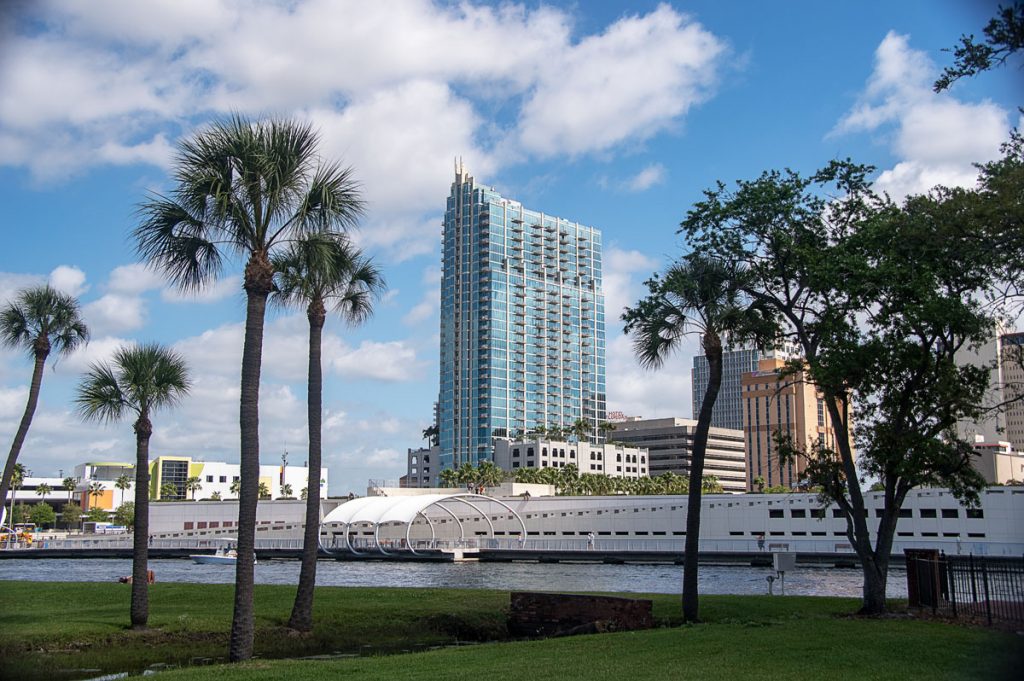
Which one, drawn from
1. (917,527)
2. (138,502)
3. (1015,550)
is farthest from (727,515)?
(138,502)

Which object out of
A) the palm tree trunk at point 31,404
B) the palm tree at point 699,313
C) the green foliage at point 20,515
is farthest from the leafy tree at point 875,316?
the green foliage at point 20,515

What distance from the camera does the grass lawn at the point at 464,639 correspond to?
16703mm

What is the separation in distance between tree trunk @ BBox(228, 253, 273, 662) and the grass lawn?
0.87 metres

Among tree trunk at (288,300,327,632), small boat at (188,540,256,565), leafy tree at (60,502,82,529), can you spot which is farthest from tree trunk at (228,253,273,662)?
leafy tree at (60,502,82,529)

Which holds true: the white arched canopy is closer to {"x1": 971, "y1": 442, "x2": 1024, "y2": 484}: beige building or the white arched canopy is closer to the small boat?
the small boat

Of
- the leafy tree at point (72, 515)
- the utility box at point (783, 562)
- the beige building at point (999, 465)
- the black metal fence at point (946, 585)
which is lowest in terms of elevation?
the leafy tree at point (72, 515)

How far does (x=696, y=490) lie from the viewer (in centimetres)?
2877

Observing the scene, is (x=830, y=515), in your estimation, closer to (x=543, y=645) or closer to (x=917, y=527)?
(x=917, y=527)

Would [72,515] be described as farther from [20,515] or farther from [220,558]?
[220,558]

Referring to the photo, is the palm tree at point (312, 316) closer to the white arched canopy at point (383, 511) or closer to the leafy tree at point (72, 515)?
the white arched canopy at point (383, 511)

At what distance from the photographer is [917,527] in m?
105

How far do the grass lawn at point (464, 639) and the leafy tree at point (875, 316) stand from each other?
4.53 meters

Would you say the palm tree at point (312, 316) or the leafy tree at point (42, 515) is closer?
the palm tree at point (312, 316)

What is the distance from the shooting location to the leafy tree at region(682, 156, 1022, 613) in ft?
79.7
